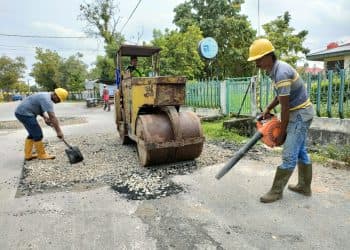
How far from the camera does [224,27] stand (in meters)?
26.9

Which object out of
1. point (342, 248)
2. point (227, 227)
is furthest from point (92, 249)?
point (342, 248)

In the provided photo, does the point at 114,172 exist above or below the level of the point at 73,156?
below

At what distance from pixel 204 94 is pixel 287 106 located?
32.2 feet

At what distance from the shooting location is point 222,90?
1198 centimetres

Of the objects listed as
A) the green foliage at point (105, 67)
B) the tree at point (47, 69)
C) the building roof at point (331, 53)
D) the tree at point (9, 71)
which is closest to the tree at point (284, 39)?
the building roof at point (331, 53)

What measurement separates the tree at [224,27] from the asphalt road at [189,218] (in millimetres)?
21879

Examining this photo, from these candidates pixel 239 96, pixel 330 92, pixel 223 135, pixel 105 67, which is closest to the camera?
pixel 330 92

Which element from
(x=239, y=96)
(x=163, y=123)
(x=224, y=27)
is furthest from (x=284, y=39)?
(x=163, y=123)

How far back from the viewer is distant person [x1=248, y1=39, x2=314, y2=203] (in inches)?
141

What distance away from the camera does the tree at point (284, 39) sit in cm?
2871

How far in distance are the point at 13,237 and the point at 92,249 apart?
2.98ft

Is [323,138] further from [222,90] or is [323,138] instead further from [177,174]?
[222,90]

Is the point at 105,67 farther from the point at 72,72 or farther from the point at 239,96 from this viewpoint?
the point at 239,96

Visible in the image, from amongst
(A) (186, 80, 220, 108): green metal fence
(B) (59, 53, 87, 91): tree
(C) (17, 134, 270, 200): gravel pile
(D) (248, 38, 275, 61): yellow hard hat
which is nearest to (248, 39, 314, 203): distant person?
(D) (248, 38, 275, 61): yellow hard hat
